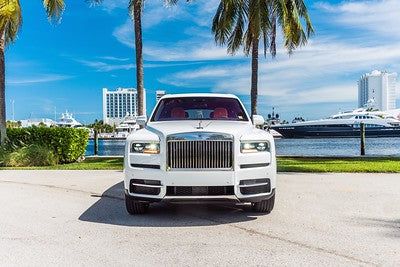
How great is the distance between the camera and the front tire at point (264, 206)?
6039 mm

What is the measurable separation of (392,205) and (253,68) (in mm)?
11702

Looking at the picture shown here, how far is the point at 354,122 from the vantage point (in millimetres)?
66500

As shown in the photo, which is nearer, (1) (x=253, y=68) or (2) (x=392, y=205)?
(2) (x=392, y=205)

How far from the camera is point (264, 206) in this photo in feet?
20.0

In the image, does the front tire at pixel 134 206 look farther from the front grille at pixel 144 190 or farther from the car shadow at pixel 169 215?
the front grille at pixel 144 190

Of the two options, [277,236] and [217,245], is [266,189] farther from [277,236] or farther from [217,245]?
[217,245]

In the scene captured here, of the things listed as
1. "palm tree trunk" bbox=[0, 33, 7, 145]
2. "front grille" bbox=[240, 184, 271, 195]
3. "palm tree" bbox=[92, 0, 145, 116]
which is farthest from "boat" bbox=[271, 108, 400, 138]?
"front grille" bbox=[240, 184, 271, 195]

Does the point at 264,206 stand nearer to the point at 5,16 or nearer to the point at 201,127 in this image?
the point at 201,127

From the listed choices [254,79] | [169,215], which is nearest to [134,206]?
[169,215]

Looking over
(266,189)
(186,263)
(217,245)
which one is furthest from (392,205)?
(186,263)

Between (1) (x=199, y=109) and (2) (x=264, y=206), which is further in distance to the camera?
(1) (x=199, y=109)

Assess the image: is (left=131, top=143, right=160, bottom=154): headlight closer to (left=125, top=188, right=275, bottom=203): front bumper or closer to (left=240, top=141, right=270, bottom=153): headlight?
(left=125, top=188, right=275, bottom=203): front bumper

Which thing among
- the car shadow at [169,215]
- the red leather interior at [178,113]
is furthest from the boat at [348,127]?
the car shadow at [169,215]

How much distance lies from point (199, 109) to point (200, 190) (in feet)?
7.01
